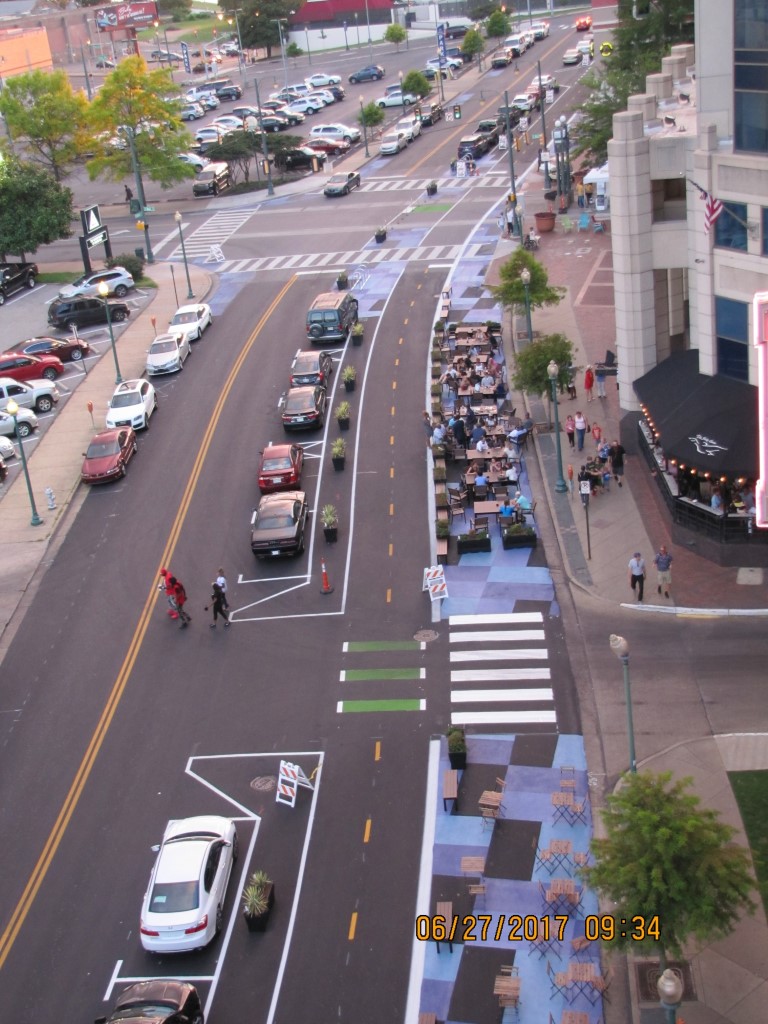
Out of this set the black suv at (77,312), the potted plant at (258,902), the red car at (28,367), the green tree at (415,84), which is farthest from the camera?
the green tree at (415,84)

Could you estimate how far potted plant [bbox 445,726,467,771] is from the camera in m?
28.2

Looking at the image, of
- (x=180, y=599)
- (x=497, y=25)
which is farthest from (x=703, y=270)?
(x=497, y=25)

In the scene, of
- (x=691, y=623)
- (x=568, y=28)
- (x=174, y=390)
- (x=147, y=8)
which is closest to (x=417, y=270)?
(x=174, y=390)

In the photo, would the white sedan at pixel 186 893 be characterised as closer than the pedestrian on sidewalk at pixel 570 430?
Yes

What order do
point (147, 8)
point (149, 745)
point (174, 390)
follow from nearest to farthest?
point (149, 745)
point (174, 390)
point (147, 8)

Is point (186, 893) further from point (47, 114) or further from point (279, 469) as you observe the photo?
point (47, 114)

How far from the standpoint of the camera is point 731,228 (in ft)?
117

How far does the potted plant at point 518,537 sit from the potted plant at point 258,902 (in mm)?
15337

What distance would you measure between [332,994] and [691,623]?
14554 mm

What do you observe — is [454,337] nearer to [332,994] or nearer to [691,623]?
[691,623]

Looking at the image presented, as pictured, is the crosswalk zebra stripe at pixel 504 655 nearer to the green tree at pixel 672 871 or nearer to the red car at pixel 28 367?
the green tree at pixel 672 871

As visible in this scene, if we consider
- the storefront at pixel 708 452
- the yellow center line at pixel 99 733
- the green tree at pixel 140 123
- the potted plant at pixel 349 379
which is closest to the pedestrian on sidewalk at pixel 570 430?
the storefront at pixel 708 452

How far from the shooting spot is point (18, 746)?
31.4 m

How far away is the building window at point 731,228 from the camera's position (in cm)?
3534
